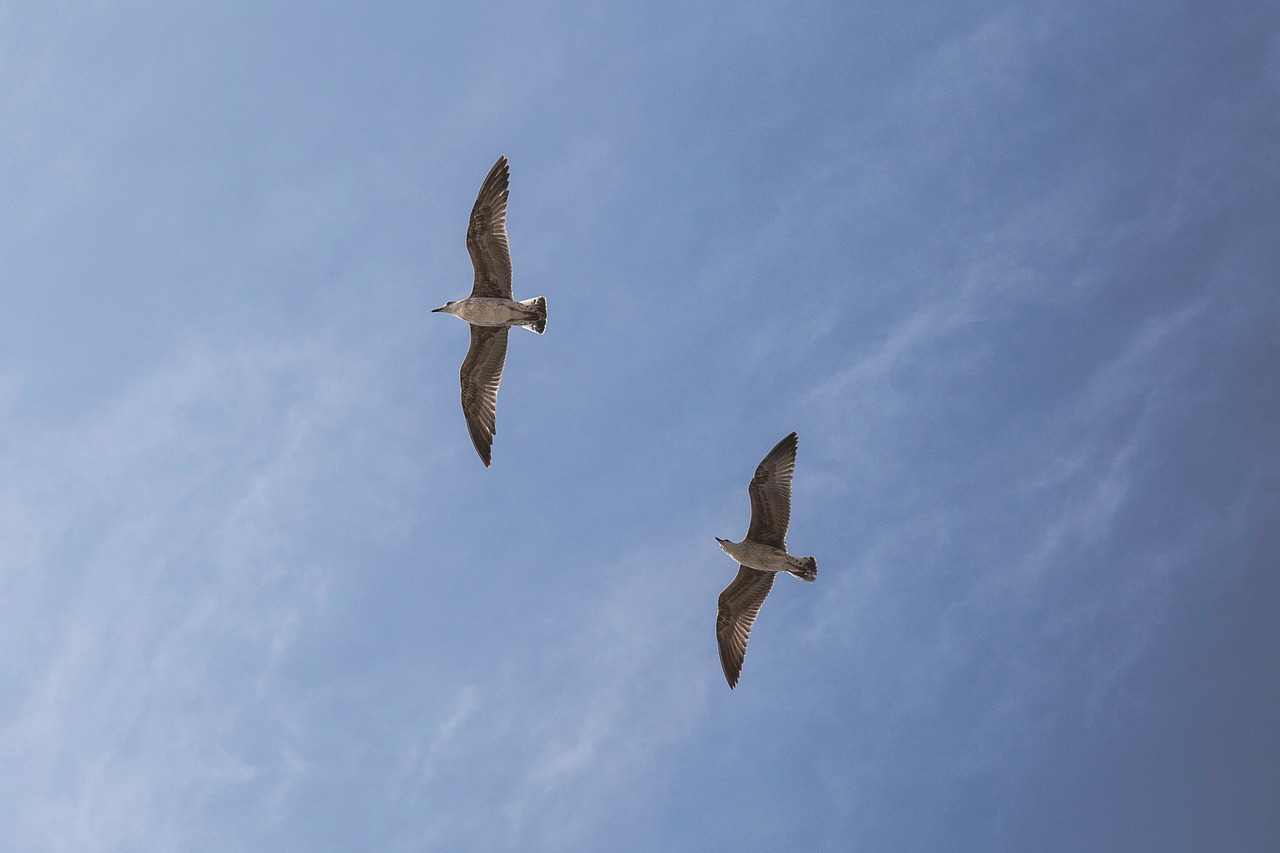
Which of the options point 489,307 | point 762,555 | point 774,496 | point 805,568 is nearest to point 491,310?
point 489,307

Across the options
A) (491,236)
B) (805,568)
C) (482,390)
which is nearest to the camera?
(491,236)

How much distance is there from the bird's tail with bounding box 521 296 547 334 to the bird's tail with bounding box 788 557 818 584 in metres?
8.21

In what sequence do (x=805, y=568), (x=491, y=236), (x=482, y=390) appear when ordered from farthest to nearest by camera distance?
(x=482, y=390), (x=805, y=568), (x=491, y=236)

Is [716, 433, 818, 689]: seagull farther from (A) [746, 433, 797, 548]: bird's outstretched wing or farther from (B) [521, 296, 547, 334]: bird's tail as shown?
(B) [521, 296, 547, 334]: bird's tail

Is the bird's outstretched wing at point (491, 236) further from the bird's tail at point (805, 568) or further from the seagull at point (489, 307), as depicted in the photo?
the bird's tail at point (805, 568)

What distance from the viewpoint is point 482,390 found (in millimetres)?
30828

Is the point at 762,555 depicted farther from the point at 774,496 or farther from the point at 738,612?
the point at 738,612

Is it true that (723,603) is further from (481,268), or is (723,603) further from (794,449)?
(481,268)

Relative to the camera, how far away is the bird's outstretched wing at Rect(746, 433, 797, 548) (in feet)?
98.1

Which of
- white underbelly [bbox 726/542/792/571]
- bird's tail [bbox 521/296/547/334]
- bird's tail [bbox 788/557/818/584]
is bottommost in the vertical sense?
bird's tail [bbox 788/557/818/584]

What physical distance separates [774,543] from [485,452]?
7500 millimetres

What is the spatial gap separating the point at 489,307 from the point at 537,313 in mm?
1131

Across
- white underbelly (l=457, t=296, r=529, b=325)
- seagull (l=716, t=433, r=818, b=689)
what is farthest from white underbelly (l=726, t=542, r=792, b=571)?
white underbelly (l=457, t=296, r=529, b=325)

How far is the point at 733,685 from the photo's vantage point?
31.3 metres
